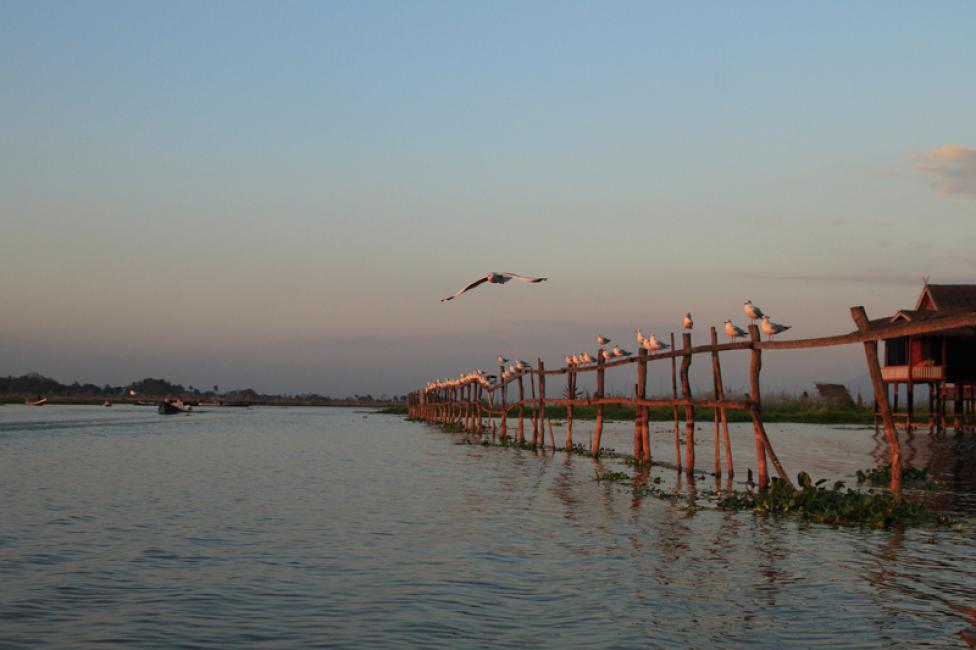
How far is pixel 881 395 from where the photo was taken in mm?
12844

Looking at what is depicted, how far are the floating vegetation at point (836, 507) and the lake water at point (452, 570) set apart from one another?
0.51m

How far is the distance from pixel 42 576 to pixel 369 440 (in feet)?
93.6

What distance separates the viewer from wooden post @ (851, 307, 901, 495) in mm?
12734

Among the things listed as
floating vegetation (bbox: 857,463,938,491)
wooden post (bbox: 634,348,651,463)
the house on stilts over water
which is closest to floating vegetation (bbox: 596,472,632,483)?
wooden post (bbox: 634,348,651,463)

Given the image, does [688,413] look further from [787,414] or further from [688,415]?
[787,414]

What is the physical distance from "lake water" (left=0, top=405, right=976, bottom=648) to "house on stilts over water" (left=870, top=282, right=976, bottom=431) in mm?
19896

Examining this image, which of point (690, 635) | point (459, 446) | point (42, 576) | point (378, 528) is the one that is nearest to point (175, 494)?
point (378, 528)

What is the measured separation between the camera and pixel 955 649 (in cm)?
695

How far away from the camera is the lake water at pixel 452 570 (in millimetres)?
7539

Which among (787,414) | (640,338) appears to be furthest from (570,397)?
(787,414)

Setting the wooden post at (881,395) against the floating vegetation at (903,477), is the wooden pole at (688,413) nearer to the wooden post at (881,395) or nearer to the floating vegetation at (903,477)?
the floating vegetation at (903,477)

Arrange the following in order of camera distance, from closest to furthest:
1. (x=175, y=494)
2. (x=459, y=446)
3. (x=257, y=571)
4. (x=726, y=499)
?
(x=257, y=571) < (x=726, y=499) < (x=175, y=494) < (x=459, y=446)

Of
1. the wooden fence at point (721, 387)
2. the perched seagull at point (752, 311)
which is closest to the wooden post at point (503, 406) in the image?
the wooden fence at point (721, 387)

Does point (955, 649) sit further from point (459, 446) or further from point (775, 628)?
point (459, 446)
